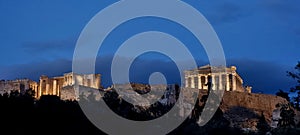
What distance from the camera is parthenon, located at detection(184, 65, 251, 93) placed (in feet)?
214

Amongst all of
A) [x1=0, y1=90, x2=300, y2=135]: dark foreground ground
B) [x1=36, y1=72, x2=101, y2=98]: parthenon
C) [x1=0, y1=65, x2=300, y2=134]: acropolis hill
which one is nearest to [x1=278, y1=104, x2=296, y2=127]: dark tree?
[x1=0, y1=90, x2=300, y2=135]: dark foreground ground

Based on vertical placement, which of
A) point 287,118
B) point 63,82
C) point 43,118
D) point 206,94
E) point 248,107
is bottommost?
point 287,118

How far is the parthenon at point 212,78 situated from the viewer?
65.2 m

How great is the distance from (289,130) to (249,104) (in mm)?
29653

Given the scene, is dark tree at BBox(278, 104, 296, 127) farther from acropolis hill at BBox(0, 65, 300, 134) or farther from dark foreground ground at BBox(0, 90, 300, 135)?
acropolis hill at BBox(0, 65, 300, 134)

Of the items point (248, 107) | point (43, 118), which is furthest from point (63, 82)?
point (43, 118)

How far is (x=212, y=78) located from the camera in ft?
215

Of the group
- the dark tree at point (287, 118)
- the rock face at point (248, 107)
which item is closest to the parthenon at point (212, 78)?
the rock face at point (248, 107)

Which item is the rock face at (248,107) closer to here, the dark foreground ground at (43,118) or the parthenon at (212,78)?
the parthenon at (212,78)

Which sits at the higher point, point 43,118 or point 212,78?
point 212,78

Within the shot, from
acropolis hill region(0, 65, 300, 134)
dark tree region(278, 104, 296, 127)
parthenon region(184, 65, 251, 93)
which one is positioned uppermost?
parthenon region(184, 65, 251, 93)

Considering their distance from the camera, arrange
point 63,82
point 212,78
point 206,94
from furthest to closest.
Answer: point 212,78, point 63,82, point 206,94

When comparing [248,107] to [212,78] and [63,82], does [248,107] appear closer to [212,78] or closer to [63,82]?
[212,78]

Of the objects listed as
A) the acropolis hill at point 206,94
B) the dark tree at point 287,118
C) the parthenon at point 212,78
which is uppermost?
the parthenon at point 212,78
